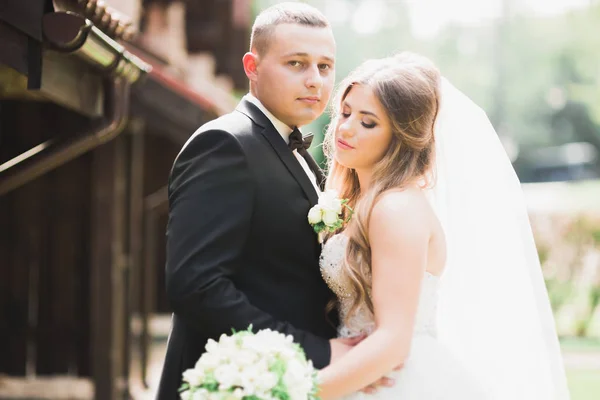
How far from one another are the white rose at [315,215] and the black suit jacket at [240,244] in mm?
47

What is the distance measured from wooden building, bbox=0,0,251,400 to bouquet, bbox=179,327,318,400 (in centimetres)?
201

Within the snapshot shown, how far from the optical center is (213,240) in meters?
2.96

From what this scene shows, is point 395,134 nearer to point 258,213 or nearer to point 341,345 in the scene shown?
point 258,213

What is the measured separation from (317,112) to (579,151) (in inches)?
1734

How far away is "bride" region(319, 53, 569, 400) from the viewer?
312 centimetres

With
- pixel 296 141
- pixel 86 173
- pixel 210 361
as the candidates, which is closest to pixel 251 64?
Answer: pixel 296 141

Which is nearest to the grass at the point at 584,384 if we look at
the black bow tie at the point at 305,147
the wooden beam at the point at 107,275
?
the wooden beam at the point at 107,275

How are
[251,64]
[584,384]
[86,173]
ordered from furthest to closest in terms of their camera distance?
[584,384]
[86,173]
[251,64]

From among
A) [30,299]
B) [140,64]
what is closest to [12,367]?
[30,299]

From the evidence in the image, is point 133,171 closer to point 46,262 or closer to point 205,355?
point 46,262

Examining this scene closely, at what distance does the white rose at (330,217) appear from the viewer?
316 cm

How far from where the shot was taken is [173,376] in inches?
126

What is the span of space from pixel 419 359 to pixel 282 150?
2.98ft

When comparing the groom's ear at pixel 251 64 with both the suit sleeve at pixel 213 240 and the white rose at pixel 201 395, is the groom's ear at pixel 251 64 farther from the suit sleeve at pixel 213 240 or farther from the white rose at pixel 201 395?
the white rose at pixel 201 395
